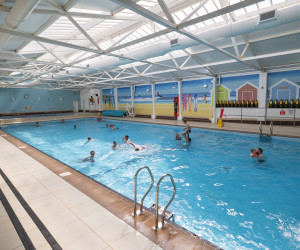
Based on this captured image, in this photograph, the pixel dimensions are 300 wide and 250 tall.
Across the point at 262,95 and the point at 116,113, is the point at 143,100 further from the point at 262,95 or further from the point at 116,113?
the point at 262,95

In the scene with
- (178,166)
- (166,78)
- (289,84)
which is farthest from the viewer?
(166,78)

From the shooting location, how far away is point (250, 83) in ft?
43.1

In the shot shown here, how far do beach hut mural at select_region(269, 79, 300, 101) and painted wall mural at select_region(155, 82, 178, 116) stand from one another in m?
8.36

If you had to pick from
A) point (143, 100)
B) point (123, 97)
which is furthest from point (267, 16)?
point (123, 97)

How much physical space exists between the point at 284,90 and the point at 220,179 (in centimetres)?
974

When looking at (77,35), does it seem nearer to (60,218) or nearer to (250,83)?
(60,218)

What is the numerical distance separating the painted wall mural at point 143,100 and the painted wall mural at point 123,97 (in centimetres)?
148

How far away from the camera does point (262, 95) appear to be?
1248cm

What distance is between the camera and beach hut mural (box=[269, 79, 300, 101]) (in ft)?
37.6

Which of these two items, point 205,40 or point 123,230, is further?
point 205,40

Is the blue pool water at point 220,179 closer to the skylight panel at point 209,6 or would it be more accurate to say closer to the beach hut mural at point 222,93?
the beach hut mural at point 222,93

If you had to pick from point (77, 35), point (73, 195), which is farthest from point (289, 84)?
point (73, 195)

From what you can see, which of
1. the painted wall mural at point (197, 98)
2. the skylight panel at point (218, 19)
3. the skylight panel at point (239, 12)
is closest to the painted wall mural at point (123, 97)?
the painted wall mural at point (197, 98)

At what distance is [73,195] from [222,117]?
44.2ft
